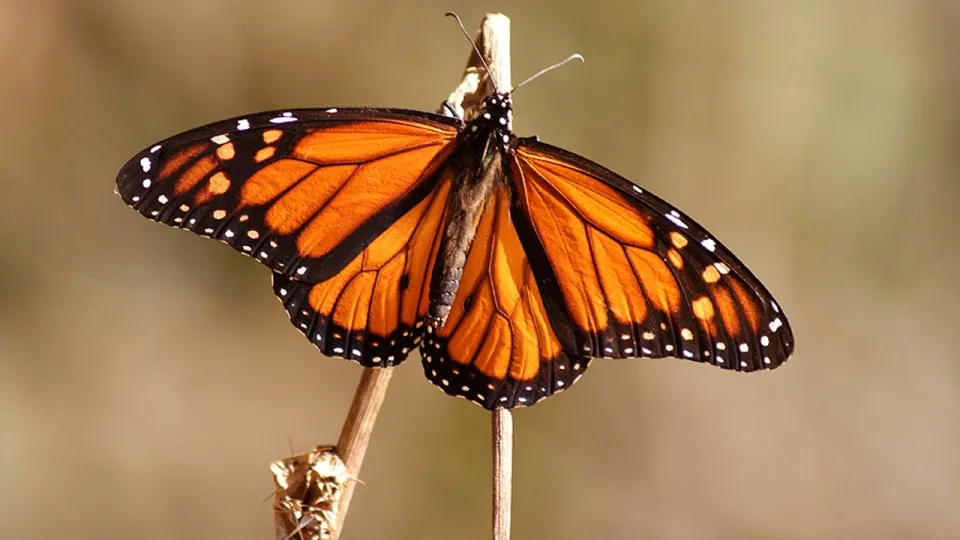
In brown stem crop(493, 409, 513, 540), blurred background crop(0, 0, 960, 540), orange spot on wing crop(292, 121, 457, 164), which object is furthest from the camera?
blurred background crop(0, 0, 960, 540)

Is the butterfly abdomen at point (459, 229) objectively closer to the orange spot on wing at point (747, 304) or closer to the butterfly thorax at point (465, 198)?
the butterfly thorax at point (465, 198)

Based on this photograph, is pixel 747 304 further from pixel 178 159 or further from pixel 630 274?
pixel 178 159

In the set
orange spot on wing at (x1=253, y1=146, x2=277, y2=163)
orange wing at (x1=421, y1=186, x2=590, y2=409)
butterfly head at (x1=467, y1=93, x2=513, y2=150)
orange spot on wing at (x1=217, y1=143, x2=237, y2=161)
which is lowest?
orange wing at (x1=421, y1=186, x2=590, y2=409)

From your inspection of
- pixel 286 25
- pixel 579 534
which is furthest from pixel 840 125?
pixel 286 25

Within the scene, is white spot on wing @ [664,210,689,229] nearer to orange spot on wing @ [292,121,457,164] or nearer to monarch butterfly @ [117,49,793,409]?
monarch butterfly @ [117,49,793,409]

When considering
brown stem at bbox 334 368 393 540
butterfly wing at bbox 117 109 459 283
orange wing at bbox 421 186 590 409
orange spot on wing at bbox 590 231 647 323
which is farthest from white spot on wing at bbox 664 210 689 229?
brown stem at bbox 334 368 393 540

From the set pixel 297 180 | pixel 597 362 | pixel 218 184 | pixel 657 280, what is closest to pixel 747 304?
pixel 657 280

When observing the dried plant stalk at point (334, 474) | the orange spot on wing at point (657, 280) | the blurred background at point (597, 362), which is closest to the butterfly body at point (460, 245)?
the orange spot on wing at point (657, 280)
